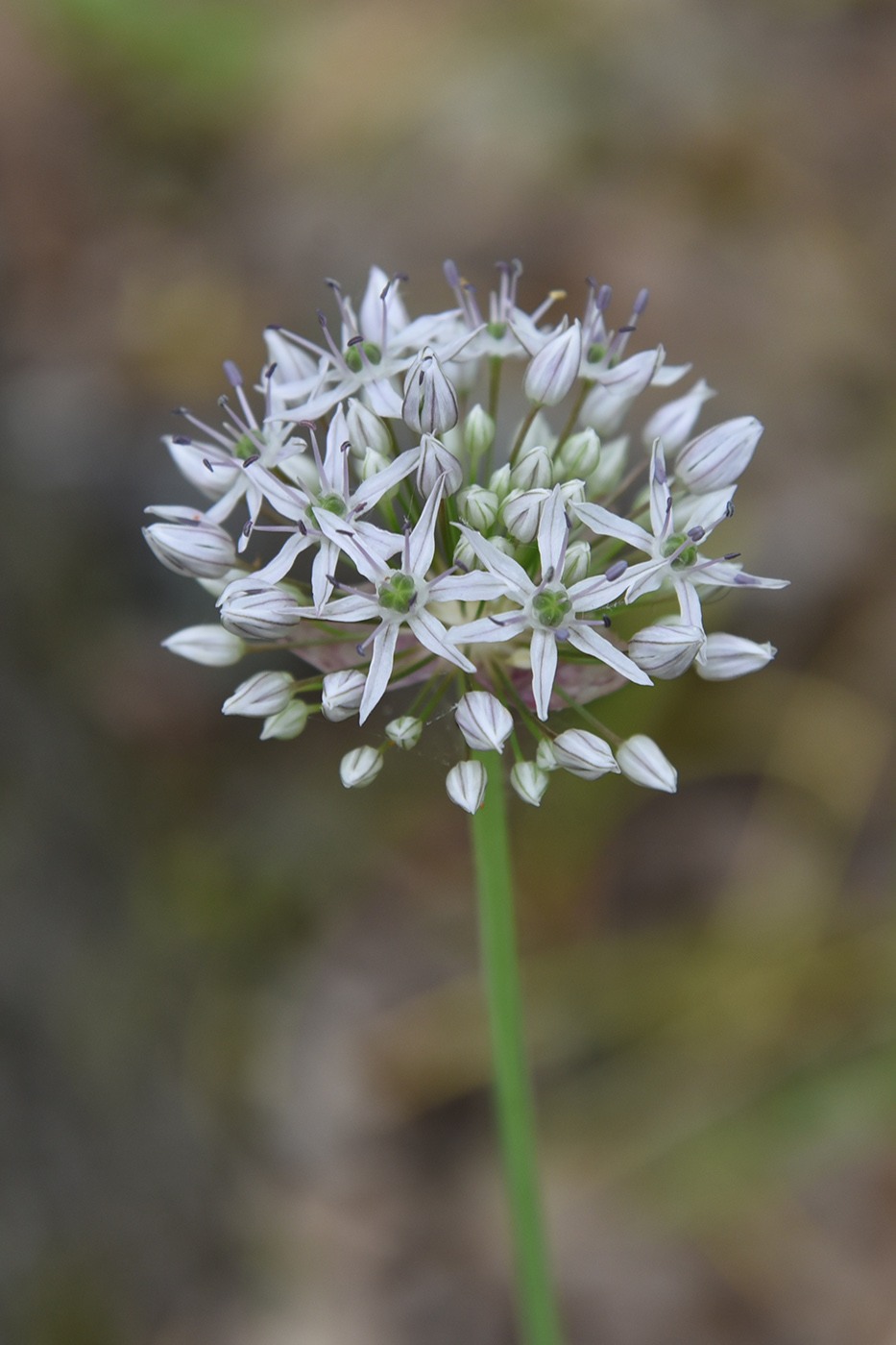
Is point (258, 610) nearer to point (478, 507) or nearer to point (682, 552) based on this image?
point (478, 507)

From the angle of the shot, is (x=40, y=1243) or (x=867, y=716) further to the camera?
(x=867, y=716)

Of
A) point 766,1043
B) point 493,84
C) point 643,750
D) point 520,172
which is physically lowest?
point 766,1043

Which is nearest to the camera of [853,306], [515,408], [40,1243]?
[40,1243]

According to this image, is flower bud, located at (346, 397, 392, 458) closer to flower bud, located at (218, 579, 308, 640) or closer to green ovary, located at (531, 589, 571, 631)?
flower bud, located at (218, 579, 308, 640)

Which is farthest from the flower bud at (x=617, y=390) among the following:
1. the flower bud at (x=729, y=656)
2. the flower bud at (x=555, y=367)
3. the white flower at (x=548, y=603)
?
the flower bud at (x=729, y=656)

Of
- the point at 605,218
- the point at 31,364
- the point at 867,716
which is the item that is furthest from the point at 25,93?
→ the point at 867,716

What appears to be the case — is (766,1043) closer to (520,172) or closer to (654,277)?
(654,277)
